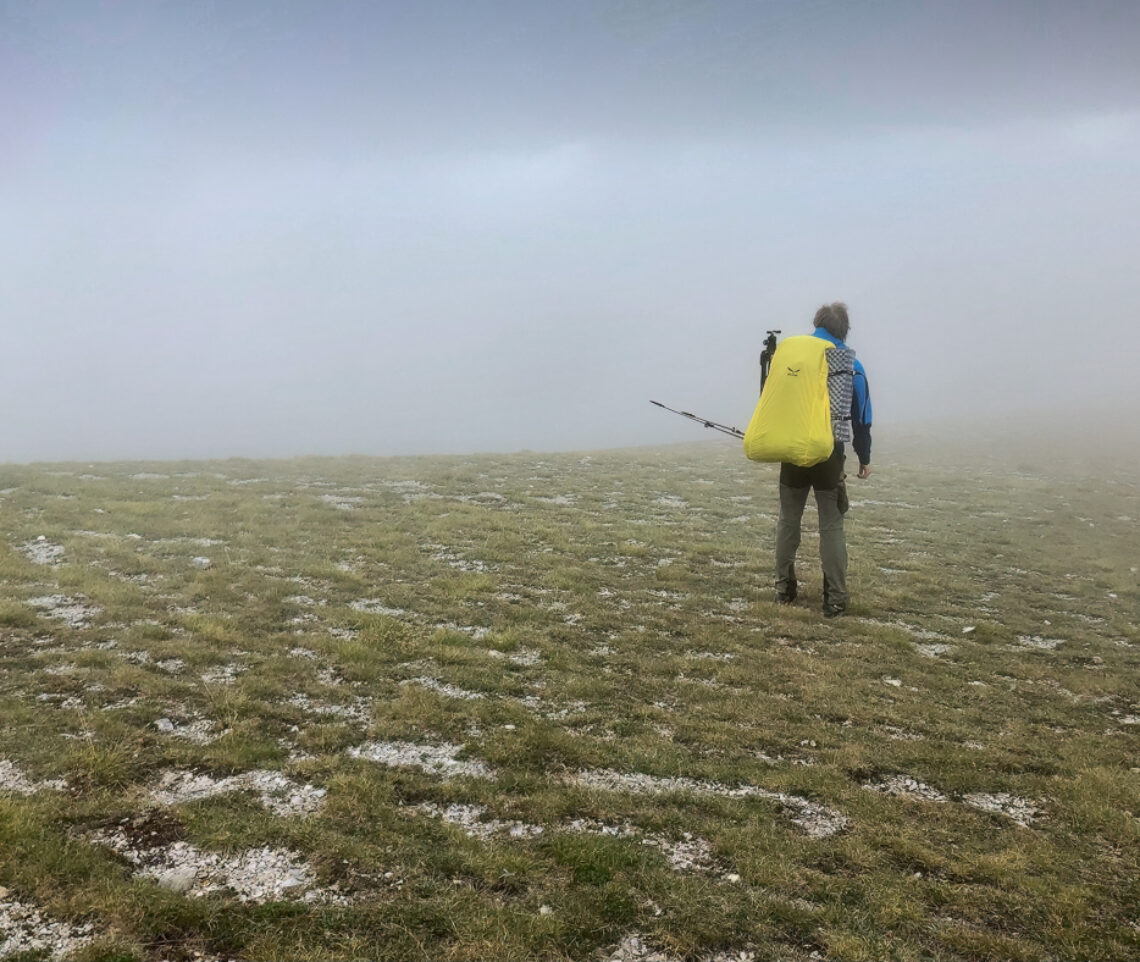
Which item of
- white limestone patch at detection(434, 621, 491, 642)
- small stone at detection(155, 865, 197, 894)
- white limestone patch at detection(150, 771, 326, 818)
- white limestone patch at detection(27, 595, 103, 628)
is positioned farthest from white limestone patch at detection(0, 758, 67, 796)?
white limestone patch at detection(434, 621, 491, 642)

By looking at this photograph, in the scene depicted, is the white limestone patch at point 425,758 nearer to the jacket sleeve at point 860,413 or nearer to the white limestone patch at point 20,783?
the white limestone patch at point 20,783

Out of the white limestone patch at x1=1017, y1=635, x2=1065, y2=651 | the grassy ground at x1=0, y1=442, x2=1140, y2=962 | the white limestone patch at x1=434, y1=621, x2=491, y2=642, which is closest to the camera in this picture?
the grassy ground at x1=0, y1=442, x2=1140, y2=962

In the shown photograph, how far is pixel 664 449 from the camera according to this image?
53062mm

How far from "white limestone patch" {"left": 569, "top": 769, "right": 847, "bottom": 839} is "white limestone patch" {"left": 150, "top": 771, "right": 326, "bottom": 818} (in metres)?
2.90

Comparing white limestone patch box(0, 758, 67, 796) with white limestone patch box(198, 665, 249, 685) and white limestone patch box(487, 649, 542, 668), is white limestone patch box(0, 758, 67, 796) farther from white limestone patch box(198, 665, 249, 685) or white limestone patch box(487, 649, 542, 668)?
white limestone patch box(487, 649, 542, 668)

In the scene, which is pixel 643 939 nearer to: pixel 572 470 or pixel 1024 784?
pixel 1024 784

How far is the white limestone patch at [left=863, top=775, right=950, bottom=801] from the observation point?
325 inches

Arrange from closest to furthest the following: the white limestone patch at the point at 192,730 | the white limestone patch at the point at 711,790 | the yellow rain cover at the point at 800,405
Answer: the white limestone patch at the point at 711,790 < the white limestone patch at the point at 192,730 < the yellow rain cover at the point at 800,405

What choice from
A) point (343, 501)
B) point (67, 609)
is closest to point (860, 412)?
point (67, 609)

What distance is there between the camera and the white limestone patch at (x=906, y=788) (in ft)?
27.1

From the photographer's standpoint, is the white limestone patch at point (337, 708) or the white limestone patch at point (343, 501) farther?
the white limestone patch at point (343, 501)

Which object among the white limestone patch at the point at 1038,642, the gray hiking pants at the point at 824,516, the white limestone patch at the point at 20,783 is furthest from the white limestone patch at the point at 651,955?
the white limestone patch at the point at 1038,642

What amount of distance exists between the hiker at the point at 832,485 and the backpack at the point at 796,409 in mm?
766

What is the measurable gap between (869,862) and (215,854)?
20.3 ft
